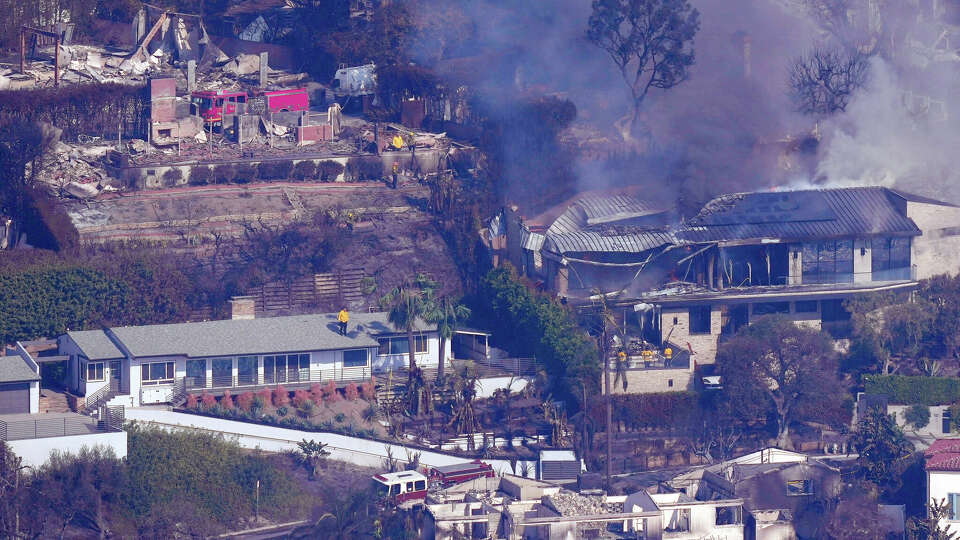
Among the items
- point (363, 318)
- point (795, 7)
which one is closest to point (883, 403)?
point (363, 318)

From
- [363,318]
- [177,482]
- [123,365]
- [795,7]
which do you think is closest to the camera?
[177,482]

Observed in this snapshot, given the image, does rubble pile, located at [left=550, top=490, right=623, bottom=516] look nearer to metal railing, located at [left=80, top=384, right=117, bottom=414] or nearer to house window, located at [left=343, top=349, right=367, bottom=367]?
house window, located at [left=343, top=349, right=367, bottom=367]

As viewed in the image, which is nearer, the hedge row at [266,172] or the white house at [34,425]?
the white house at [34,425]

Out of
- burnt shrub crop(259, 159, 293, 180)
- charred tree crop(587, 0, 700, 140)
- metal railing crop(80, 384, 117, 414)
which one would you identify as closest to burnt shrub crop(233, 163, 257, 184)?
burnt shrub crop(259, 159, 293, 180)

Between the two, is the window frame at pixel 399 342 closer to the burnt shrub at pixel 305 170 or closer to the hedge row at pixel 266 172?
the hedge row at pixel 266 172

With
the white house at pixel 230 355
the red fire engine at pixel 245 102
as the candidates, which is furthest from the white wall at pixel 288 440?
the red fire engine at pixel 245 102

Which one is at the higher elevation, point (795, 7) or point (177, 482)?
point (795, 7)

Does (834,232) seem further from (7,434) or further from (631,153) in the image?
(7,434)
